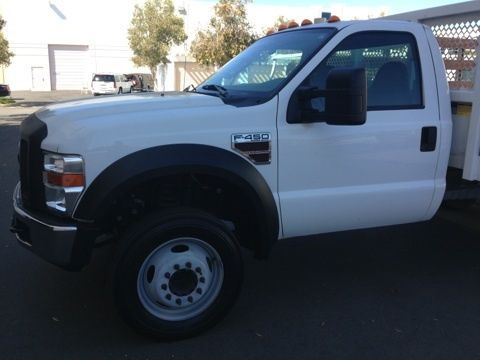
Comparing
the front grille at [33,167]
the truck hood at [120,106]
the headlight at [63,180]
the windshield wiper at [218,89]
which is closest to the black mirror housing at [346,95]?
the truck hood at [120,106]

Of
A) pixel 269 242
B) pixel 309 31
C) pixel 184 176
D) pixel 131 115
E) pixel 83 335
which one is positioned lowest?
pixel 83 335

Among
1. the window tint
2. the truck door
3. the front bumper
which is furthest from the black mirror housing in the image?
the window tint

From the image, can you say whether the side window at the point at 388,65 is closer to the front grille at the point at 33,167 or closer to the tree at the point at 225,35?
the front grille at the point at 33,167

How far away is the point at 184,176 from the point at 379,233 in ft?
10.1

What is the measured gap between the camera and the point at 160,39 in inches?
1431

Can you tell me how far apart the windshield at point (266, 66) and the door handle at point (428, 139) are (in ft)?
3.38

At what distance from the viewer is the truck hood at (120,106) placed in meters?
3.37

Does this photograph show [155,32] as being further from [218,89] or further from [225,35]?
[218,89]

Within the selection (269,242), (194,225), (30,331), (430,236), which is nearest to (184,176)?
(194,225)

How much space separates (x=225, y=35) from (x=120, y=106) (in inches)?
799

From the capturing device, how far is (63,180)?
3.18m

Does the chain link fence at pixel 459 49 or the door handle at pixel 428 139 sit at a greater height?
the chain link fence at pixel 459 49

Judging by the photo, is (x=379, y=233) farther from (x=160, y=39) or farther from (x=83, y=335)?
(x=160, y=39)

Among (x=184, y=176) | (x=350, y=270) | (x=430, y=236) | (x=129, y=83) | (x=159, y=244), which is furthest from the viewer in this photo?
(x=129, y=83)
